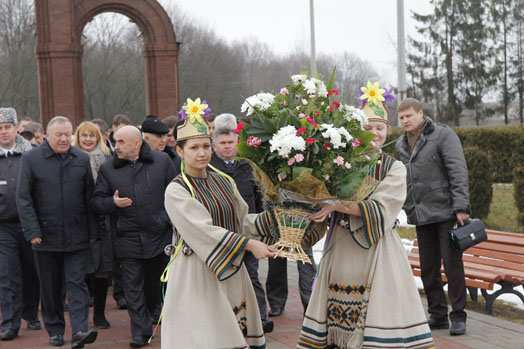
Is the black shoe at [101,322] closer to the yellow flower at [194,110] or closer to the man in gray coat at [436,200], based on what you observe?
the man in gray coat at [436,200]

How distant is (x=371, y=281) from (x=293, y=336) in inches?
85.7

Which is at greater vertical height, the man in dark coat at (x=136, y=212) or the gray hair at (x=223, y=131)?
the gray hair at (x=223, y=131)

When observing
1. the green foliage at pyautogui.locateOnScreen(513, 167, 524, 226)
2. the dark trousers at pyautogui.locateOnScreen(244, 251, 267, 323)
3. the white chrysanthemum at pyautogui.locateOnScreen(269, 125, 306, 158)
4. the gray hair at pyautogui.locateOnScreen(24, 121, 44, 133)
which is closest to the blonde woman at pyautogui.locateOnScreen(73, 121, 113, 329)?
the dark trousers at pyautogui.locateOnScreen(244, 251, 267, 323)

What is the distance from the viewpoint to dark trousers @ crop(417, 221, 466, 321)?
22.0 ft

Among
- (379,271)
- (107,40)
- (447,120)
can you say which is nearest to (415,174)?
(379,271)

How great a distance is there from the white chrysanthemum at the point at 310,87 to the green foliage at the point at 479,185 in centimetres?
1002

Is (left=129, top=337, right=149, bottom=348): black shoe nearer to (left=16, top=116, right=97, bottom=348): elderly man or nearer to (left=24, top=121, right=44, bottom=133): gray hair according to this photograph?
(left=16, top=116, right=97, bottom=348): elderly man

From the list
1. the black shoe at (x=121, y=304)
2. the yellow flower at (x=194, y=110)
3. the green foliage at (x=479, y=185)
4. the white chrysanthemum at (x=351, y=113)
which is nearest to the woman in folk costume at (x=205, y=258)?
the yellow flower at (x=194, y=110)

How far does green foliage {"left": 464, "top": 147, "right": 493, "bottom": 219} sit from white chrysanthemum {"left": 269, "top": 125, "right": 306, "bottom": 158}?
1033 cm

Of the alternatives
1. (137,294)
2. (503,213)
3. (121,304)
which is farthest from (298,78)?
(503,213)

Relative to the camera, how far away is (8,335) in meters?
7.05

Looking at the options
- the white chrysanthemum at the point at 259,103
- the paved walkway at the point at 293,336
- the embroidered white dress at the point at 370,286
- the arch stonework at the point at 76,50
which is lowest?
the paved walkway at the point at 293,336

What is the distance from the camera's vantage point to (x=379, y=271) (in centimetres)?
484

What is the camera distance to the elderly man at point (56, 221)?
6.69 meters
